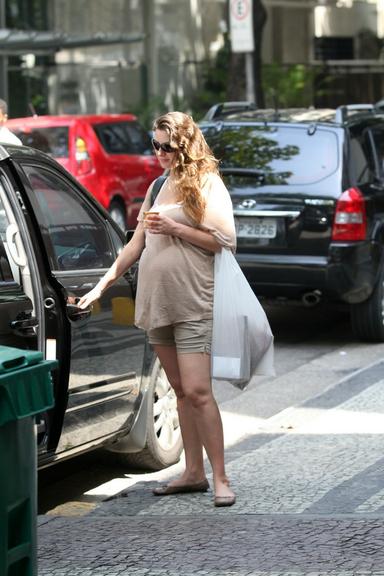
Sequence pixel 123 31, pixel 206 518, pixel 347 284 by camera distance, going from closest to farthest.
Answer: pixel 206 518 → pixel 347 284 → pixel 123 31

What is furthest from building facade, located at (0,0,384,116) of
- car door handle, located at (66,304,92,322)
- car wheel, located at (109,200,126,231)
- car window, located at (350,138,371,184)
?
car door handle, located at (66,304,92,322)

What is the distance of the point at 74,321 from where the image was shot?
20.6 feet

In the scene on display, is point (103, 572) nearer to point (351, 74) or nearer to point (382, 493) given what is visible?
point (382, 493)

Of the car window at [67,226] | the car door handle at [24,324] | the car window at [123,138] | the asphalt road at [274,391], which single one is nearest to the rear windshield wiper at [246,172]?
the asphalt road at [274,391]

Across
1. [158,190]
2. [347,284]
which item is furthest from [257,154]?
[158,190]

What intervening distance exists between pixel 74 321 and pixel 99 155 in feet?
40.1

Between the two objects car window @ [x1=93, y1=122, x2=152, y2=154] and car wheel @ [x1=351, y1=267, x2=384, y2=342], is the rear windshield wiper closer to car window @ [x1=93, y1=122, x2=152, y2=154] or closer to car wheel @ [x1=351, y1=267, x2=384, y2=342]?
car wheel @ [x1=351, y1=267, x2=384, y2=342]

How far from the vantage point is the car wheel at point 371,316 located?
11.0 m

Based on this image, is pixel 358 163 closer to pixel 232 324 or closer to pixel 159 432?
pixel 159 432

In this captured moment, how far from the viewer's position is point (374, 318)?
36.2 ft

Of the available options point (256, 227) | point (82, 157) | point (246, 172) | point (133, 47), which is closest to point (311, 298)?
point (256, 227)

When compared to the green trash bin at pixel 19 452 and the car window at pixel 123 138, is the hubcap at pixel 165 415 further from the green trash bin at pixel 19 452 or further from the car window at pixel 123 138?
the car window at pixel 123 138

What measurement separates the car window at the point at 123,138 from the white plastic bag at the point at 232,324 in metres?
12.7

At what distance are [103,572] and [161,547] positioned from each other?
1.22 feet
